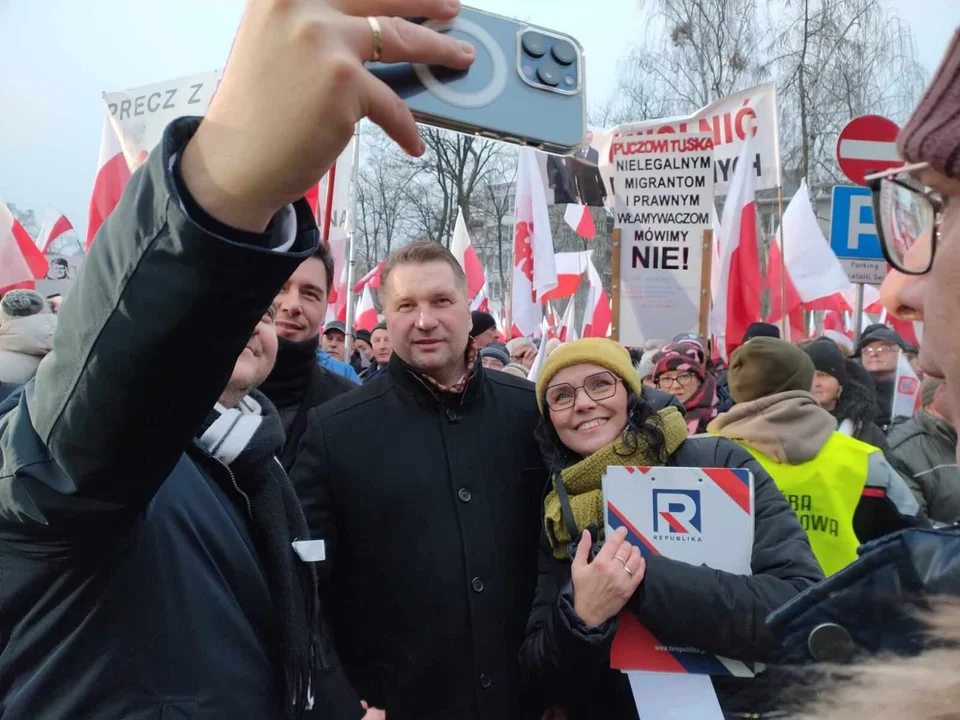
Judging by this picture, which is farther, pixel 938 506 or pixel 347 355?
pixel 347 355

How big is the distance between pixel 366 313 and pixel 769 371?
33.7ft

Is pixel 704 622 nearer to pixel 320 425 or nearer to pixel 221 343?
pixel 320 425

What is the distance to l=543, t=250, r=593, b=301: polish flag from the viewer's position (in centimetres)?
1095

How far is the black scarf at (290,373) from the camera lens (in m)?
3.30

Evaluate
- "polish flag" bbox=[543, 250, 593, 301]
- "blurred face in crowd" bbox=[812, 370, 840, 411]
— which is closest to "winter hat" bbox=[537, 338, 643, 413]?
"blurred face in crowd" bbox=[812, 370, 840, 411]

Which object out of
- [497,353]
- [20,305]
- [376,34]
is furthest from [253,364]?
[497,353]

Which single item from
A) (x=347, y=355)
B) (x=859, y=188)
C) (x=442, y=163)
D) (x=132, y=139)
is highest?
(x=442, y=163)

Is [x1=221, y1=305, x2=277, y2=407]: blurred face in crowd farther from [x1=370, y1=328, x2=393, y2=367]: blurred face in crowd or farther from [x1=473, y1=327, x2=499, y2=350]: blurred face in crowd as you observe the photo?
[x1=370, y1=328, x2=393, y2=367]: blurred face in crowd

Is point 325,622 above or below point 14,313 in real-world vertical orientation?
below

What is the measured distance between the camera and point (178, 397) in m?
0.83

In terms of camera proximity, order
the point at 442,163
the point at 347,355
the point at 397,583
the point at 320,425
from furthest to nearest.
Result: 1. the point at 442,163
2. the point at 347,355
3. the point at 320,425
4. the point at 397,583

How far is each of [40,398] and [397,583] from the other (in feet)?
6.08

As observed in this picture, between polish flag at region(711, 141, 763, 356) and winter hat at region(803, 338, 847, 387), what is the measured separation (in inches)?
62.1

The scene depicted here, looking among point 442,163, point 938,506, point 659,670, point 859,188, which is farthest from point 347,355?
point 442,163
